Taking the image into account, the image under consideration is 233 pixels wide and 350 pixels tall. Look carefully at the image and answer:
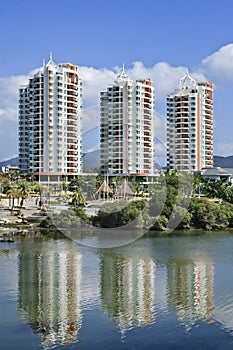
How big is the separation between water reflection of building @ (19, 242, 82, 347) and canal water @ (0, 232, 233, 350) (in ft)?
0.06

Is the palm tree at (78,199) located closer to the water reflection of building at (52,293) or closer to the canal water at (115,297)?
the canal water at (115,297)

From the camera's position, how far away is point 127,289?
40.3ft

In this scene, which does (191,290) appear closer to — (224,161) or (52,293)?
(52,293)

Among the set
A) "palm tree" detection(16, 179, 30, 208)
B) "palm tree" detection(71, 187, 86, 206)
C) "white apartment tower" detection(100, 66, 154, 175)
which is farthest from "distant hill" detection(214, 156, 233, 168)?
"palm tree" detection(16, 179, 30, 208)

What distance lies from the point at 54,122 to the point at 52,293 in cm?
2637

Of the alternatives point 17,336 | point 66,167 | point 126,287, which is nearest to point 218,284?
point 126,287

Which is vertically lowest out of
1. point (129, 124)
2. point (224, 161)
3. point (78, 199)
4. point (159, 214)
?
point (159, 214)

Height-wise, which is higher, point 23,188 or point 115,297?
point 23,188

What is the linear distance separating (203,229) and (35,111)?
18.1 meters

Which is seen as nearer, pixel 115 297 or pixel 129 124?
pixel 115 297

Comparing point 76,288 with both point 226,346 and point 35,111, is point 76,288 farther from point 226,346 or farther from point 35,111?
point 35,111

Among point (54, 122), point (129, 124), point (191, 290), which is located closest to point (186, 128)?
point (129, 124)

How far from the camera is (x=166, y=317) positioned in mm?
10109

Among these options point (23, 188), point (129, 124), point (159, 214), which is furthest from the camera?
point (129, 124)
